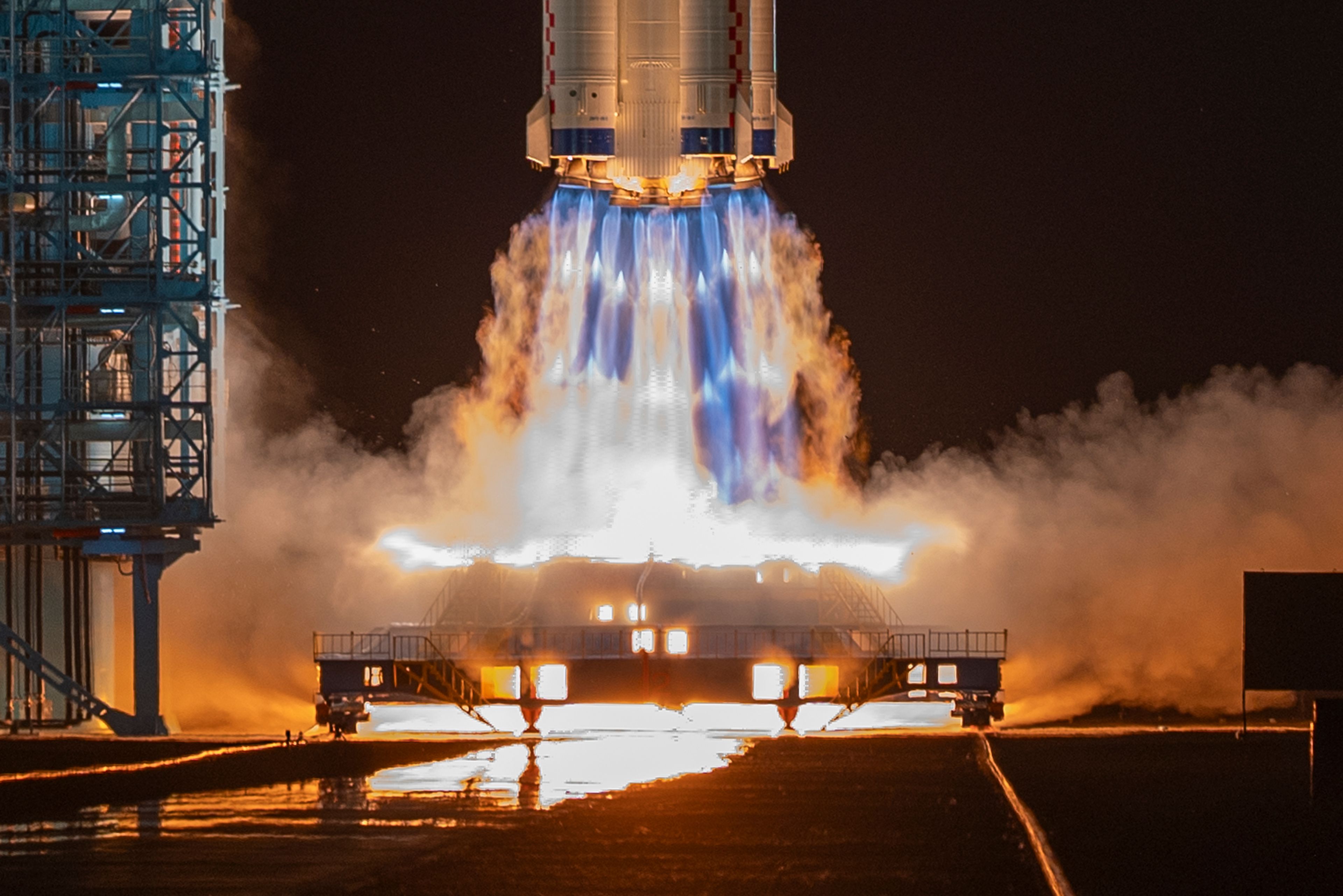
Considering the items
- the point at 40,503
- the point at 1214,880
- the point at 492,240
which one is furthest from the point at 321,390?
the point at 1214,880

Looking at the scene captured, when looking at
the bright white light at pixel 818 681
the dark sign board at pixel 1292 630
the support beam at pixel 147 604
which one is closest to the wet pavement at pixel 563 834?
the dark sign board at pixel 1292 630

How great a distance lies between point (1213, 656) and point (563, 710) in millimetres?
13200

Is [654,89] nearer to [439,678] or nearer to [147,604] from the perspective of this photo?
[439,678]

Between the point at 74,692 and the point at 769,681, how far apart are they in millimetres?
12369

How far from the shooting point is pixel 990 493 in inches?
1941

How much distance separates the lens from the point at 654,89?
137 ft

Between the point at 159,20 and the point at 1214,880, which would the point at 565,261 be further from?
the point at 1214,880

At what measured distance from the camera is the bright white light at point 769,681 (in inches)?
1585

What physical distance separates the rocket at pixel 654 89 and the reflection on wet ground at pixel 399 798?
13.5m

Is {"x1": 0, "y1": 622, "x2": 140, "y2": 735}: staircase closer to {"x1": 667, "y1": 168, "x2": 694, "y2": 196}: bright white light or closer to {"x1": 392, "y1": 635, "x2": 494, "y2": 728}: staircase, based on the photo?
{"x1": 392, "y1": 635, "x2": 494, "y2": 728}: staircase

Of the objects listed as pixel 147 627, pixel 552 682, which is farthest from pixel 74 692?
pixel 552 682

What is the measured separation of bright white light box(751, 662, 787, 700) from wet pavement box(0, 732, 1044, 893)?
9.97 m

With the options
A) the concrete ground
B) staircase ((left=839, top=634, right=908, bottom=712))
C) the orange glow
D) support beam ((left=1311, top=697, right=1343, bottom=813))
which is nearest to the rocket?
the orange glow

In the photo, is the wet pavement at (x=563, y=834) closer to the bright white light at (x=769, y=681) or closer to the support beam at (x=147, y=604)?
the support beam at (x=147, y=604)
